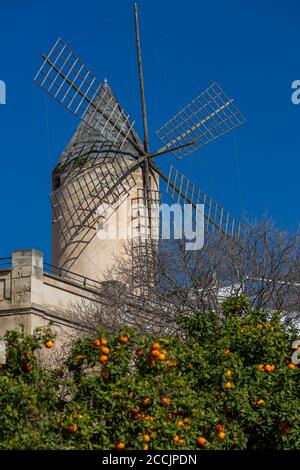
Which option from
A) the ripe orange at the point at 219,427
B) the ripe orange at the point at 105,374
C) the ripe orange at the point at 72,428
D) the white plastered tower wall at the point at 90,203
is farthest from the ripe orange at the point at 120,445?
the white plastered tower wall at the point at 90,203

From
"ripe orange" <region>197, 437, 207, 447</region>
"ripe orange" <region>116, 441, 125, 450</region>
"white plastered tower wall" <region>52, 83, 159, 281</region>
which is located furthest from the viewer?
"white plastered tower wall" <region>52, 83, 159, 281</region>

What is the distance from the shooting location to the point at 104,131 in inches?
1230

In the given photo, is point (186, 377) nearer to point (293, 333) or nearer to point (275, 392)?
point (275, 392)

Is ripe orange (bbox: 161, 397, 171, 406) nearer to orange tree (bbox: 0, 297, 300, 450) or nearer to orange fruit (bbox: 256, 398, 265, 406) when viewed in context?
orange tree (bbox: 0, 297, 300, 450)

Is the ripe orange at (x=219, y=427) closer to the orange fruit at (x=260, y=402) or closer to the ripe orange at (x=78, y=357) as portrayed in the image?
the orange fruit at (x=260, y=402)

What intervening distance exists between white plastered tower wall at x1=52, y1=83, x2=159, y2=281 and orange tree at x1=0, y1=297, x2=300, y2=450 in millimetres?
14551

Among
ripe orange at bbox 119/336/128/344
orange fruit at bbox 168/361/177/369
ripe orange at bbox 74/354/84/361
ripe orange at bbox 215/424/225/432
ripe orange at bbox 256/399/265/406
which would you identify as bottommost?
ripe orange at bbox 215/424/225/432

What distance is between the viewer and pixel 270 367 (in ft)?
48.1

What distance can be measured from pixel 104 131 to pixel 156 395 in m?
18.6

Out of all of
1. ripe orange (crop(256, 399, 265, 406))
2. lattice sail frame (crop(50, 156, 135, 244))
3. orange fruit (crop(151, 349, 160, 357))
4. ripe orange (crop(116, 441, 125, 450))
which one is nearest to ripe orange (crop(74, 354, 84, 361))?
orange fruit (crop(151, 349, 160, 357))

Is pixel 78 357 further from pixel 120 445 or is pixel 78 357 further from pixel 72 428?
pixel 120 445

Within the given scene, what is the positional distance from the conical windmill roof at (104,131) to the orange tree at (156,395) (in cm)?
1581

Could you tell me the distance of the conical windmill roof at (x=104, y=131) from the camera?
30844 millimetres

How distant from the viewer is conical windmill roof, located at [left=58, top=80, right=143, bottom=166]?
3084 cm
